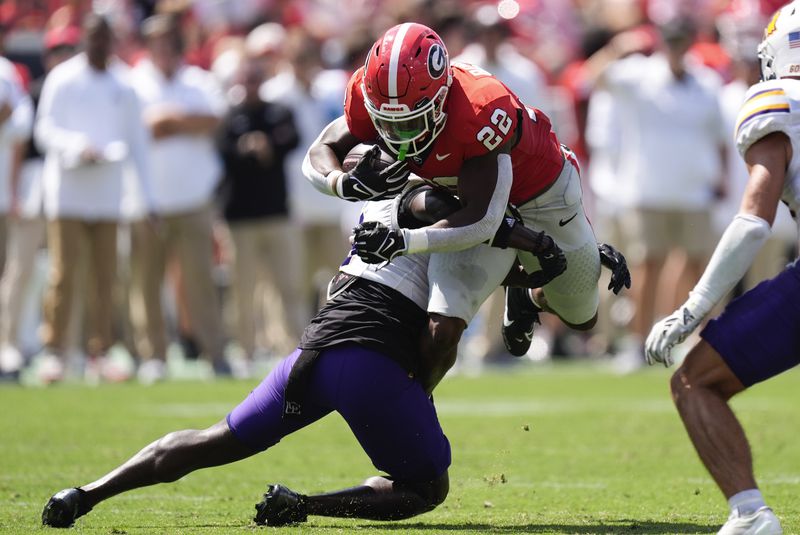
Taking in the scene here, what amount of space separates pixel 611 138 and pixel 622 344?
2.54 metres

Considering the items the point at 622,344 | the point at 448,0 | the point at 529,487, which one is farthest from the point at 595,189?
the point at 529,487

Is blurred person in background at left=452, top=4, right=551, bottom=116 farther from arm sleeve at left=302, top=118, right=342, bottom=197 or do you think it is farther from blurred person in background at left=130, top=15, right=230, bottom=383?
arm sleeve at left=302, top=118, right=342, bottom=197

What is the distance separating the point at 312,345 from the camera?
5.34 metres

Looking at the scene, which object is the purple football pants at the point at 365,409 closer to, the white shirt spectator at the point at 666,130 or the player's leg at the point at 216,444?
the player's leg at the point at 216,444

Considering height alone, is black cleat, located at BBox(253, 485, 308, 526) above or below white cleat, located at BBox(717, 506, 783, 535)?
below

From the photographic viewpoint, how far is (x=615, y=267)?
6090 millimetres

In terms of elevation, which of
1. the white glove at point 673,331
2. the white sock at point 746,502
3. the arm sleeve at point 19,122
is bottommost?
the white sock at point 746,502

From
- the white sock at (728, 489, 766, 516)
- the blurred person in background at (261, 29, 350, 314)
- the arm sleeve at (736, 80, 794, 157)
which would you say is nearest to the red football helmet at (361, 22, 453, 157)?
the arm sleeve at (736, 80, 794, 157)

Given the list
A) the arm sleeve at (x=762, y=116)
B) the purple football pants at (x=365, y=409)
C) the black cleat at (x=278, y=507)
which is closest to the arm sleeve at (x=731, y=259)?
the arm sleeve at (x=762, y=116)

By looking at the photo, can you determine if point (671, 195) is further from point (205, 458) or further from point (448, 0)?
point (205, 458)

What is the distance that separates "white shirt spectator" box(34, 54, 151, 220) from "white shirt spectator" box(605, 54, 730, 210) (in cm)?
393

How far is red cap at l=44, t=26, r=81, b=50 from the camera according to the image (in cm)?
1141

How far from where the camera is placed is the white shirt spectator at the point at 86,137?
421 inches

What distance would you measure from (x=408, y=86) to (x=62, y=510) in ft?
6.23
